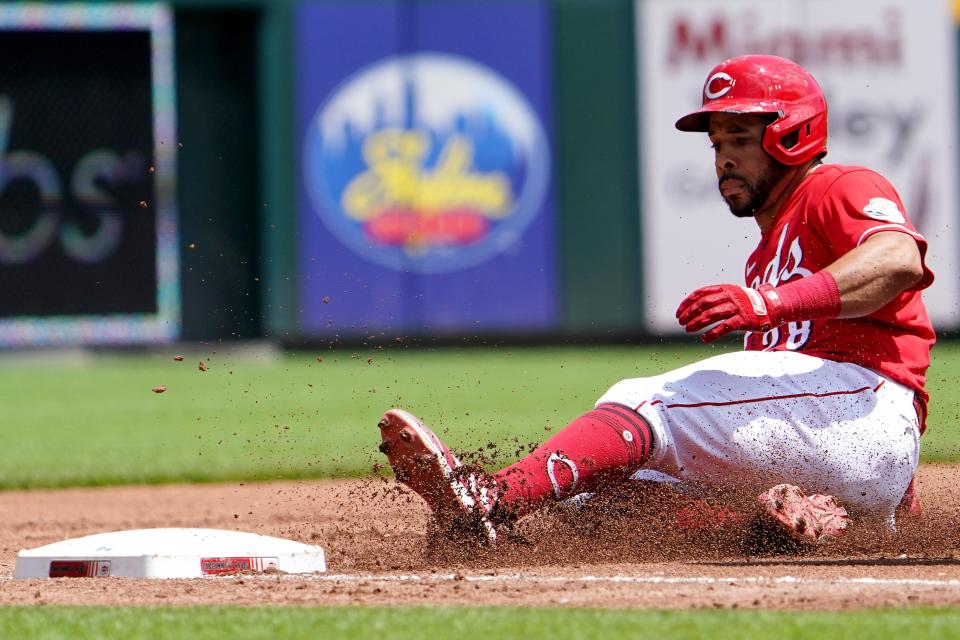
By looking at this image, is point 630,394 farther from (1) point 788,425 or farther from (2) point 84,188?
(2) point 84,188

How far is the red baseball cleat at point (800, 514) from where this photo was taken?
378 cm

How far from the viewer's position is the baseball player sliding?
3.68m

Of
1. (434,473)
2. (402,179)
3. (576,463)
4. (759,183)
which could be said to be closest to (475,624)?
(434,473)

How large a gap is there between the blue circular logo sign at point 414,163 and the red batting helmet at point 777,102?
1091 centimetres

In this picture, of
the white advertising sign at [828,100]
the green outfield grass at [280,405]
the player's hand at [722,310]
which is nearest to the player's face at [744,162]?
the player's hand at [722,310]

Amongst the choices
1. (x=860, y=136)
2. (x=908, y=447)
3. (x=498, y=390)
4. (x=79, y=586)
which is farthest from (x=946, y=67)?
(x=79, y=586)

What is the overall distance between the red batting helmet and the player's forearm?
0.49 metres

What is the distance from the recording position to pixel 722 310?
11.5 feet

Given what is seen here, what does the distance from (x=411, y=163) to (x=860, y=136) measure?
4484 millimetres

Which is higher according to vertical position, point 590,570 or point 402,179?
point 402,179

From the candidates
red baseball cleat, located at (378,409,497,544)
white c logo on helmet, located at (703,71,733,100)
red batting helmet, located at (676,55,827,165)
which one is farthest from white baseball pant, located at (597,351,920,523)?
white c logo on helmet, located at (703,71,733,100)

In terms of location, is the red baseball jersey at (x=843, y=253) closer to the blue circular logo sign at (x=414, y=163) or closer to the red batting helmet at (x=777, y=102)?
the red batting helmet at (x=777, y=102)

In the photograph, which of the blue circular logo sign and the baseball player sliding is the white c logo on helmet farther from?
the blue circular logo sign

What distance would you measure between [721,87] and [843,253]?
2.01 ft
